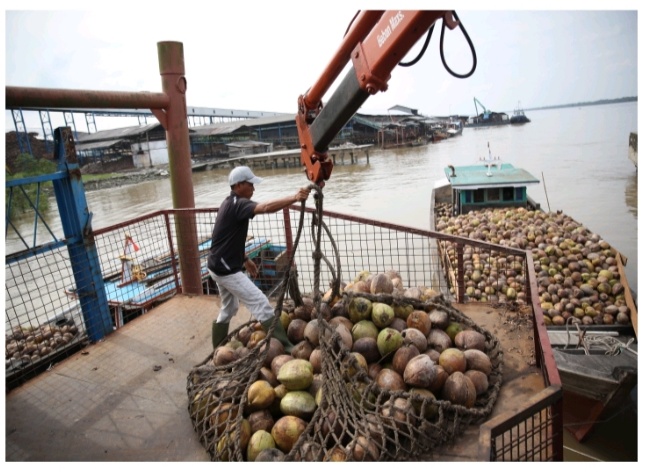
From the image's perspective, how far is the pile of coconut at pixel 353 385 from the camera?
2.66 metres

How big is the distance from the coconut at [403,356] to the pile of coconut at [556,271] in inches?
122

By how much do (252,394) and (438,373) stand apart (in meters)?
1.24

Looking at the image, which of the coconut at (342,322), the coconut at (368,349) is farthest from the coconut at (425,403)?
the coconut at (342,322)

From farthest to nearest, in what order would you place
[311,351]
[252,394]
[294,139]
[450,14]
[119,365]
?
[294,139] → [119,365] → [311,351] → [252,394] → [450,14]

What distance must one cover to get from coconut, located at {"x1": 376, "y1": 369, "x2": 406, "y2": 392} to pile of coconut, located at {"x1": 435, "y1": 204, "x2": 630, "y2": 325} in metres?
3.30

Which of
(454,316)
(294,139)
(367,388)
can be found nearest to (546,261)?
(454,316)

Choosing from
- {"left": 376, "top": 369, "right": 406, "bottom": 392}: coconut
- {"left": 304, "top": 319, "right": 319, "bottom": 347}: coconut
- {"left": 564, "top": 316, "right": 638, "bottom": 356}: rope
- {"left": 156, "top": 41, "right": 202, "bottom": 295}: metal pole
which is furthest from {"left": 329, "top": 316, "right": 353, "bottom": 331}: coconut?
{"left": 564, "top": 316, "right": 638, "bottom": 356}: rope

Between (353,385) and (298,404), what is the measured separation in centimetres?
38

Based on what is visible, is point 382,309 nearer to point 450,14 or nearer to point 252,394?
point 252,394

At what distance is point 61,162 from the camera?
4133 millimetres

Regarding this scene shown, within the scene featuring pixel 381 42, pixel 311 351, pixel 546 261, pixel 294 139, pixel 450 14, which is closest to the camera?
pixel 450 14

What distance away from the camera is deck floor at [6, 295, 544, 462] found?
3.08 metres

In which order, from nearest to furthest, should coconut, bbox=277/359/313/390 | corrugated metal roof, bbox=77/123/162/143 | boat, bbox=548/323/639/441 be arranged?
coconut, bbox=277/359/313/390
boat, bbox=548/323/639/441
corrugated metal roof, bbox=77/123/162/143

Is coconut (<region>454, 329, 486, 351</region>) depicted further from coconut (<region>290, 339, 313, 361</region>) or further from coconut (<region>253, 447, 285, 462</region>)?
coconut (<region>253, 447, 285, 462</region>)
